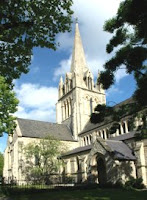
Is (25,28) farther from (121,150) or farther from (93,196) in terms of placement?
(121,150)

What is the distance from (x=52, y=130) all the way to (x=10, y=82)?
113 ft

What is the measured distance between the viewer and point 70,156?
41.2m

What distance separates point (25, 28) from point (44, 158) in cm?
2883

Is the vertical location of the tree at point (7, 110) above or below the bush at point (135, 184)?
above

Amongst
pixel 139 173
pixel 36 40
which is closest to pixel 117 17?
pixel 36 40

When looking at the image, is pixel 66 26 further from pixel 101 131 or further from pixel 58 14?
pixel 101 131

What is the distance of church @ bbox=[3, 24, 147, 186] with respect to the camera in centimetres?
2767

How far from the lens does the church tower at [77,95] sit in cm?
4925

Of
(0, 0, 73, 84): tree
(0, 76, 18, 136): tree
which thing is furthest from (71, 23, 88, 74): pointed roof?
(0, 0, 73, 84): tree

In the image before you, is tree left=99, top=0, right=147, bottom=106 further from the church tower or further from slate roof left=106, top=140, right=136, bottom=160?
the church tower

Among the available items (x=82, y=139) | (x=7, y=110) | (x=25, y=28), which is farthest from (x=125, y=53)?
(x=82, y=139)

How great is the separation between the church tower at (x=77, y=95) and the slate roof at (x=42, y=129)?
1.71 m

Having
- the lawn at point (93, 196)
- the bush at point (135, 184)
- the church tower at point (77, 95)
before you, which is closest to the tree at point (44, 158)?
the church tower at point (77, 95)

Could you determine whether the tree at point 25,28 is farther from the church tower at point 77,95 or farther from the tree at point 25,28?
the church tower at point 77,95
